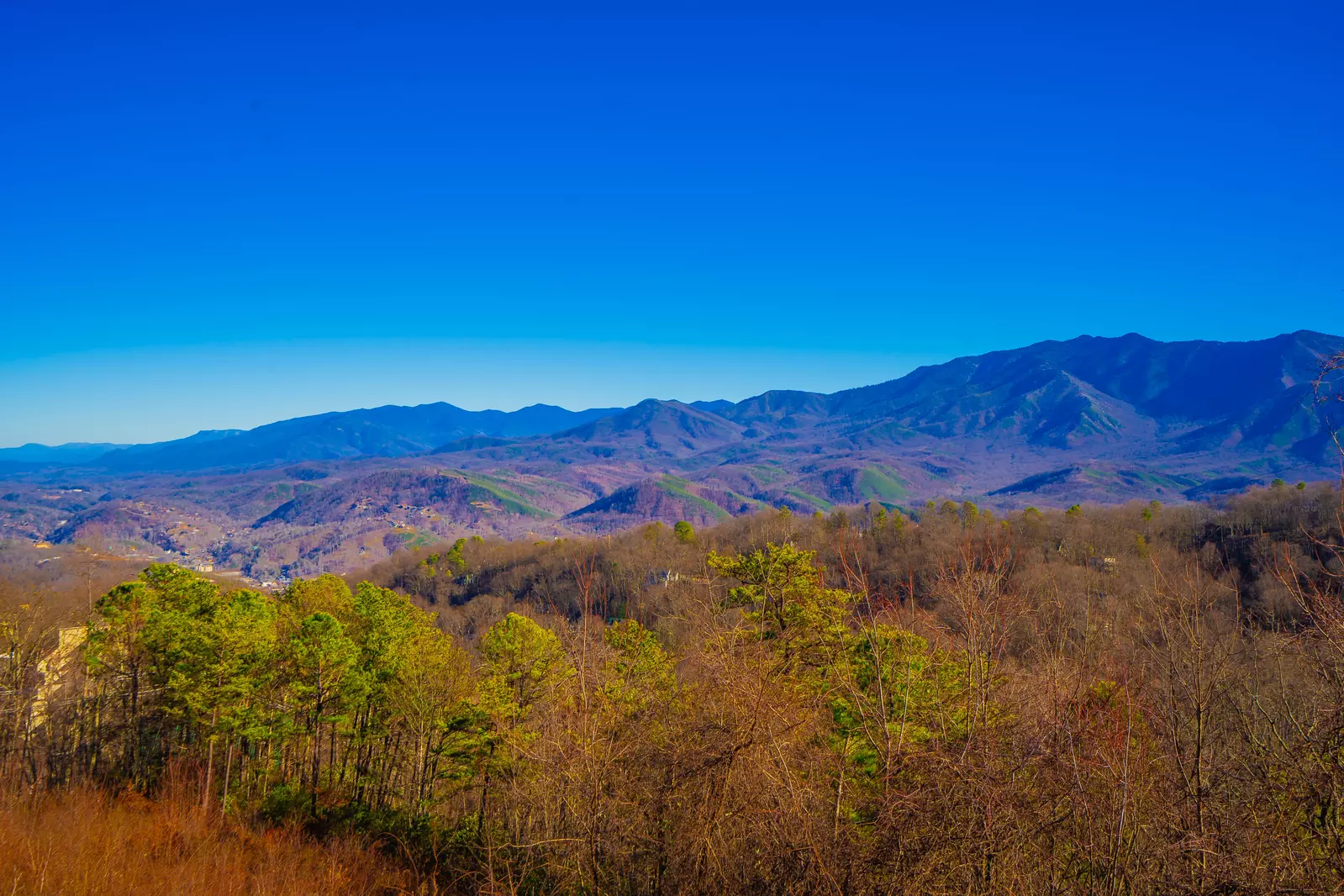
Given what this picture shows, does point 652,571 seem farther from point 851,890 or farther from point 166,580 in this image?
point 851,890

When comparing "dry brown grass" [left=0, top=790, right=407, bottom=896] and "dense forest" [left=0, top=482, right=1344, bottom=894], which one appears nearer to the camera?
"dense forest" [left=0, top=482, right=1344, bottom=894]

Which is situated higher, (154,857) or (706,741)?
(706,741)

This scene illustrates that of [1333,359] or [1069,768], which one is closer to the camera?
[1333,359]

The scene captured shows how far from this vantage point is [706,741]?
256 inches

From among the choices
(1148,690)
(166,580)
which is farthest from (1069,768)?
(166,580)

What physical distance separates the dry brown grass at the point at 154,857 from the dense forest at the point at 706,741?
10 cm

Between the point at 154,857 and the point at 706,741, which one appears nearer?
the point at 706,741

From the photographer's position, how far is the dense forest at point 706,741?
201 inches

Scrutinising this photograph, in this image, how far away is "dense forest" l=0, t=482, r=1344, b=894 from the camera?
201 inches

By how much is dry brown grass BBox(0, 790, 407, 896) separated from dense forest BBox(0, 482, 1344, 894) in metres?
0.10

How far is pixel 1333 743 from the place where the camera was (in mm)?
5191

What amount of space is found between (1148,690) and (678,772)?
20.1 ft

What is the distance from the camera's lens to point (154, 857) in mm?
10352

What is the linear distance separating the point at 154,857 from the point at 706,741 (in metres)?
9.94
